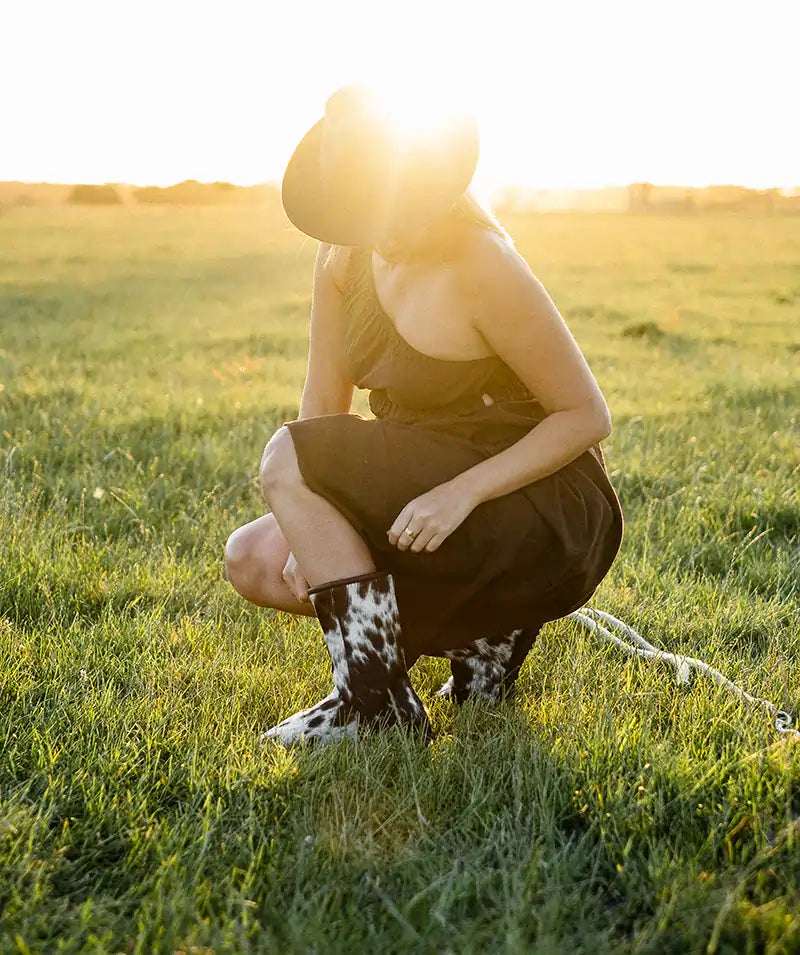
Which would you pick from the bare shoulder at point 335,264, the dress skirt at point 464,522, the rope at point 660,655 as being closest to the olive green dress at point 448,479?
the dress skirt at point 464,522

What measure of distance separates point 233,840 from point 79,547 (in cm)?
206

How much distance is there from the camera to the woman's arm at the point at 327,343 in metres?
3.23

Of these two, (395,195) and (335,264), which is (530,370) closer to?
(395,195)

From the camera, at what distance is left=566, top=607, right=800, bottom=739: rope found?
2.85 m

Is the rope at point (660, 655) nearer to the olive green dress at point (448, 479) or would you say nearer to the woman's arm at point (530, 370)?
the olive green dress at point (448, 479)

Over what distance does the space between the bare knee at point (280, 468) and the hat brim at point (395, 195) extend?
55 centimetres

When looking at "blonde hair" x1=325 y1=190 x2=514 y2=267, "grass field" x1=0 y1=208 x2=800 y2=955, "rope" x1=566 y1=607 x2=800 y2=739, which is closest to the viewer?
"grass field" x1=0 y1=208 x2=800 y2=955

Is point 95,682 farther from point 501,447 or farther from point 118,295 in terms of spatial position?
point 118,295

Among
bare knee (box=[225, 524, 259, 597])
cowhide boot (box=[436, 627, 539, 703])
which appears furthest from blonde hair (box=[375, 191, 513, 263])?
cowhide boot (box=[436, 627, 539, 703])

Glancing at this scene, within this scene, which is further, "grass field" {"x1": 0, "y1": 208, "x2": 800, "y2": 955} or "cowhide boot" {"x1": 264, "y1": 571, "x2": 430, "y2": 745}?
"cowhide boot" {"x1": 264, "y1": 571, "x2": 430, "y2": 745}

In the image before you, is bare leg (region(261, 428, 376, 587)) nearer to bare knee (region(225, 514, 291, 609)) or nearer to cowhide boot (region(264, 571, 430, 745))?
cowhide boot (region(264, 571, 430, 745))

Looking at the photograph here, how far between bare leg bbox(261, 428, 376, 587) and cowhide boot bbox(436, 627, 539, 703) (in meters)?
0.49

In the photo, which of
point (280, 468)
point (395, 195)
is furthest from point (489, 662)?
point (395, 195)

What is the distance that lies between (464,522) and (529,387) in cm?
40
